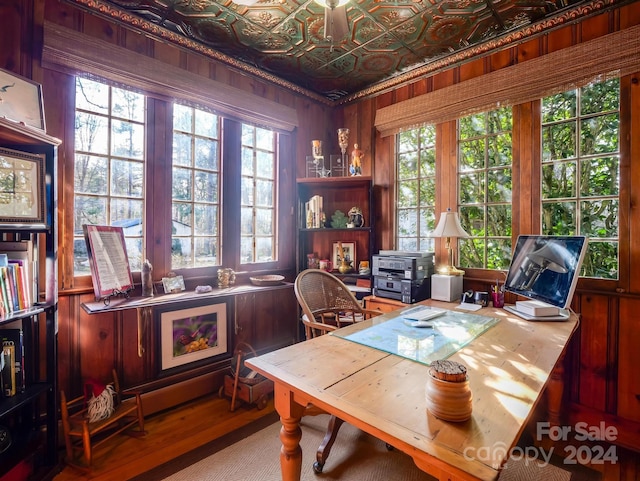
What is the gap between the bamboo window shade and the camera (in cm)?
210

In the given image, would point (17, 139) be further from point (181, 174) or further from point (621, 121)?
point (621, 121)

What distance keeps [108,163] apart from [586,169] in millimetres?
3320

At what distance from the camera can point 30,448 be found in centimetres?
174

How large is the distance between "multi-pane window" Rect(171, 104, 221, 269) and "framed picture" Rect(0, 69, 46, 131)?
883 millimetres

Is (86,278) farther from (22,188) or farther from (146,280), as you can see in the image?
(22,188)

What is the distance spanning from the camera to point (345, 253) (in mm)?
3479

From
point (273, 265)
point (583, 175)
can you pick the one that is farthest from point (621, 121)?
point (273, 265)

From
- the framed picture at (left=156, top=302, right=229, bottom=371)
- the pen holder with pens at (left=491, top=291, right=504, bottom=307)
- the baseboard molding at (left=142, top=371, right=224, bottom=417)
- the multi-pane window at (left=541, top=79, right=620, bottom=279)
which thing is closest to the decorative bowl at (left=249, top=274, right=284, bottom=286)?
the framed picture at (left=156, top=302, right=229, bottom=371)

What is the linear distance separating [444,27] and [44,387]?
11.3ft

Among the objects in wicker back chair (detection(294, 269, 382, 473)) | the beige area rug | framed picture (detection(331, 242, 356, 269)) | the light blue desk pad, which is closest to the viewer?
the light blue desk pad

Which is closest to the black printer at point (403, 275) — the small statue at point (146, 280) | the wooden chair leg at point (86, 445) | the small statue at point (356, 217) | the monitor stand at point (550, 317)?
the small statue at point (356, 217)

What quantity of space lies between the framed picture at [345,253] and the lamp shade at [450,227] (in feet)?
3.43

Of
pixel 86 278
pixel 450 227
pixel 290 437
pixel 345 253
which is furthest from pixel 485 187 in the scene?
pixel 86 278

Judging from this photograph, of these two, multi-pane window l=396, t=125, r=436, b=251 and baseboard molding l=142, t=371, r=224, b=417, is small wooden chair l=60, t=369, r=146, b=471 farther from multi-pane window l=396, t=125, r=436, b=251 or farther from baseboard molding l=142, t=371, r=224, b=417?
multi-pane window l=396, t=125, r=436, b=251
